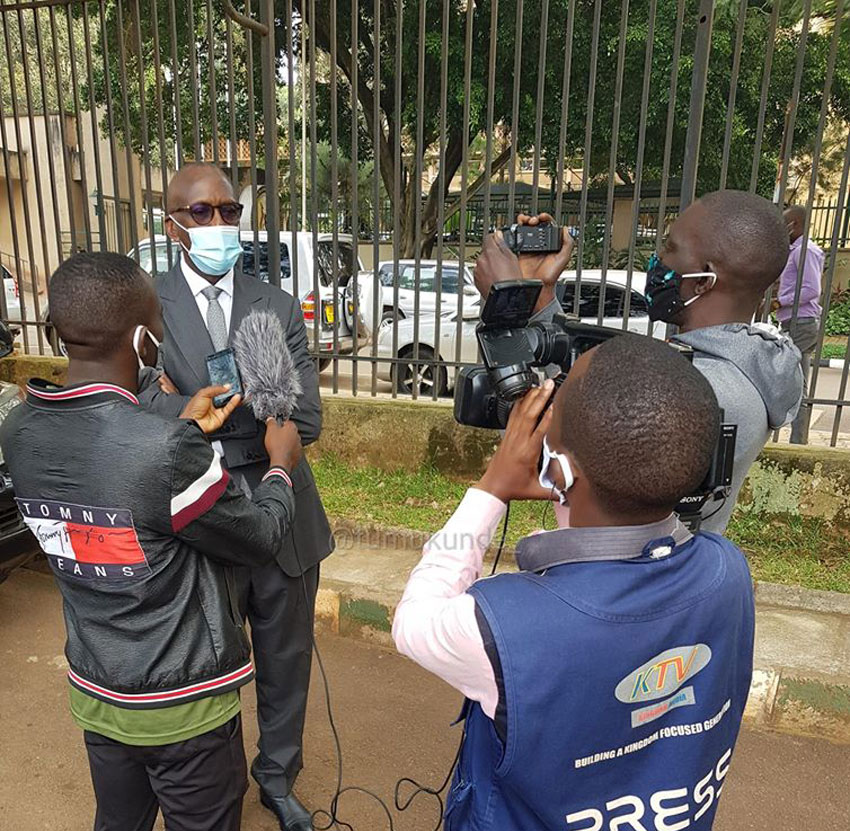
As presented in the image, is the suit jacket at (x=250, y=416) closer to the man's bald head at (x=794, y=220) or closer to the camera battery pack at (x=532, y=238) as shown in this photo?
the camera battery pack at (x=532, y=238)

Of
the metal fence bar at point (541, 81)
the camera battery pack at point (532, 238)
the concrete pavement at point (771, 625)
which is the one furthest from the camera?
the metal fence bar at point (541, 81)

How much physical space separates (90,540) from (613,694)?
108cm

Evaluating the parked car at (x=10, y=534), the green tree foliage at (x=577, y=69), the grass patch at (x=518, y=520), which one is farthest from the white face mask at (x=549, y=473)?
the green tree foliage at (x=577, y=69)

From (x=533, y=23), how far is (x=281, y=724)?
10195 millimetres

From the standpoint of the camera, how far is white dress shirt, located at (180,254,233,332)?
2.26 m

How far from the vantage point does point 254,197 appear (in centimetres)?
463

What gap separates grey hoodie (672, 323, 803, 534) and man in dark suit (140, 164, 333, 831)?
1.18 metres

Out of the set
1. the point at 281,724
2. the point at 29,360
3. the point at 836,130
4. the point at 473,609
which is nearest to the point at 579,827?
the point at 473,609

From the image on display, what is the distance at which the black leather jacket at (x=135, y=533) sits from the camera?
142cm

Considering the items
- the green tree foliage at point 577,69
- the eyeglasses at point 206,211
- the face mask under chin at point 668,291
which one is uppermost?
the green tree foliage at point 577,69

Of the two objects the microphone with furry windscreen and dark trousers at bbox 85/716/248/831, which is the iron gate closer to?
the microphone with furry windscreen

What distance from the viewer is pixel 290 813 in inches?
89.7

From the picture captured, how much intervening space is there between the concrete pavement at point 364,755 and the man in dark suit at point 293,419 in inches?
9.5

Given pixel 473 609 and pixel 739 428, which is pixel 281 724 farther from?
pixel 739 428
